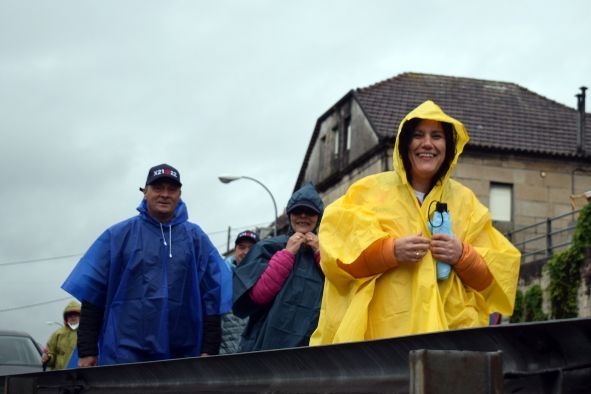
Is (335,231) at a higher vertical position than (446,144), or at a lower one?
lower

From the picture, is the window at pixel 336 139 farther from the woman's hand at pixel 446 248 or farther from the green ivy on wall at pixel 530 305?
the woman's hand at pixel 446 248

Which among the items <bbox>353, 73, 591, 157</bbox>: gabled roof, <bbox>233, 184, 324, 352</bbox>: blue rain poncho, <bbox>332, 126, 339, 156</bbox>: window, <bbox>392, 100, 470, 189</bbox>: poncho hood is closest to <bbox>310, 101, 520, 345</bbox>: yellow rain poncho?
<bbox>392, 100, 470, 189</bbox>: poncho hood

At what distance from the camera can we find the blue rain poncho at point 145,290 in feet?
20.9

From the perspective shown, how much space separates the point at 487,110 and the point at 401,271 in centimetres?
3854

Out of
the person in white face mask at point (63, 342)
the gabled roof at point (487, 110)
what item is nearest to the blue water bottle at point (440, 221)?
the person in white face mask at point (63, 342)

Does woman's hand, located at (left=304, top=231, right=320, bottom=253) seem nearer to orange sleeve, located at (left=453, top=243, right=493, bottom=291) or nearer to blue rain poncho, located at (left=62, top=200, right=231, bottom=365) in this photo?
blue rain poncho, located at (left=62, top=200, right=231, bottom=365)

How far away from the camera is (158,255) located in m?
6.53

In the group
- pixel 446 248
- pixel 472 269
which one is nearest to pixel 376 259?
pixel 446 248

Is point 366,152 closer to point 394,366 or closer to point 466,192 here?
point 466,192

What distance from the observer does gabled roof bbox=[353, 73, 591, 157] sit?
40469 mm

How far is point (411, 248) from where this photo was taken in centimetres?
479

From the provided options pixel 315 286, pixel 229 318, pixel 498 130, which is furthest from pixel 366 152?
pixel 315 286

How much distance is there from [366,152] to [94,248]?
35.6 meters

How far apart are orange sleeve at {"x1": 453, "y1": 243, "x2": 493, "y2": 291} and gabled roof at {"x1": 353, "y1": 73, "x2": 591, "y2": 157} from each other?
114 feet
